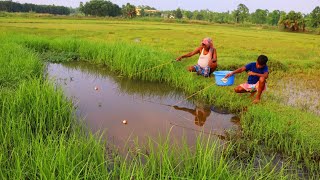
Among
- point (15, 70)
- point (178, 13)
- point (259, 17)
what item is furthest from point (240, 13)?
point (15, 70)

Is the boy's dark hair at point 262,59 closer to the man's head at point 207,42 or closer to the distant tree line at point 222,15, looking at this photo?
the man's head at point 207,42

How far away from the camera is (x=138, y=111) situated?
473cm

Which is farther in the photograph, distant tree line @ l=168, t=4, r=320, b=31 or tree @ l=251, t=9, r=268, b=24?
tree @ l=251, t=9, r=268, b=24

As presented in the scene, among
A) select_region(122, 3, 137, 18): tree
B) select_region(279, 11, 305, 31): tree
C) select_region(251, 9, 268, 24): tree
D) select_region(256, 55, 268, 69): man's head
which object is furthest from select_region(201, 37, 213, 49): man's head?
select_region(251, 9, 268, 24): tree

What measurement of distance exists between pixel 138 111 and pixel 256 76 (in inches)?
83.9

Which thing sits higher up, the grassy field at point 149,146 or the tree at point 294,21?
the tree at point 294,21

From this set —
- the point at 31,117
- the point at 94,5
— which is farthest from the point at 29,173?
the point at 94,5

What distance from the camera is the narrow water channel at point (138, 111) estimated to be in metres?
3.90

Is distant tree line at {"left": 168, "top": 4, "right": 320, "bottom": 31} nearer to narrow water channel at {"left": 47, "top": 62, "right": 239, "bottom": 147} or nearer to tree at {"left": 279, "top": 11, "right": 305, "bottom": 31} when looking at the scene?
tree at {"left": 279, "top": 11, "right": 305, "bottom": 31}

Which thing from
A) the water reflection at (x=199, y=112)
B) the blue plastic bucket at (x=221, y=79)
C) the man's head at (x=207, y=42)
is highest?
the man's head at (x=207, y=42)

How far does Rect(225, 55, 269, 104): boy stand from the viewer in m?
4.77

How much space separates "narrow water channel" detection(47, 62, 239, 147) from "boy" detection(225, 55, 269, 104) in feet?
2.22

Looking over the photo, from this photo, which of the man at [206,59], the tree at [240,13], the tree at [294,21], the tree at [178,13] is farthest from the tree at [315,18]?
the man at [206,59]

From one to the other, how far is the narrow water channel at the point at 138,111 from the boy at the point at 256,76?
2.22ft
